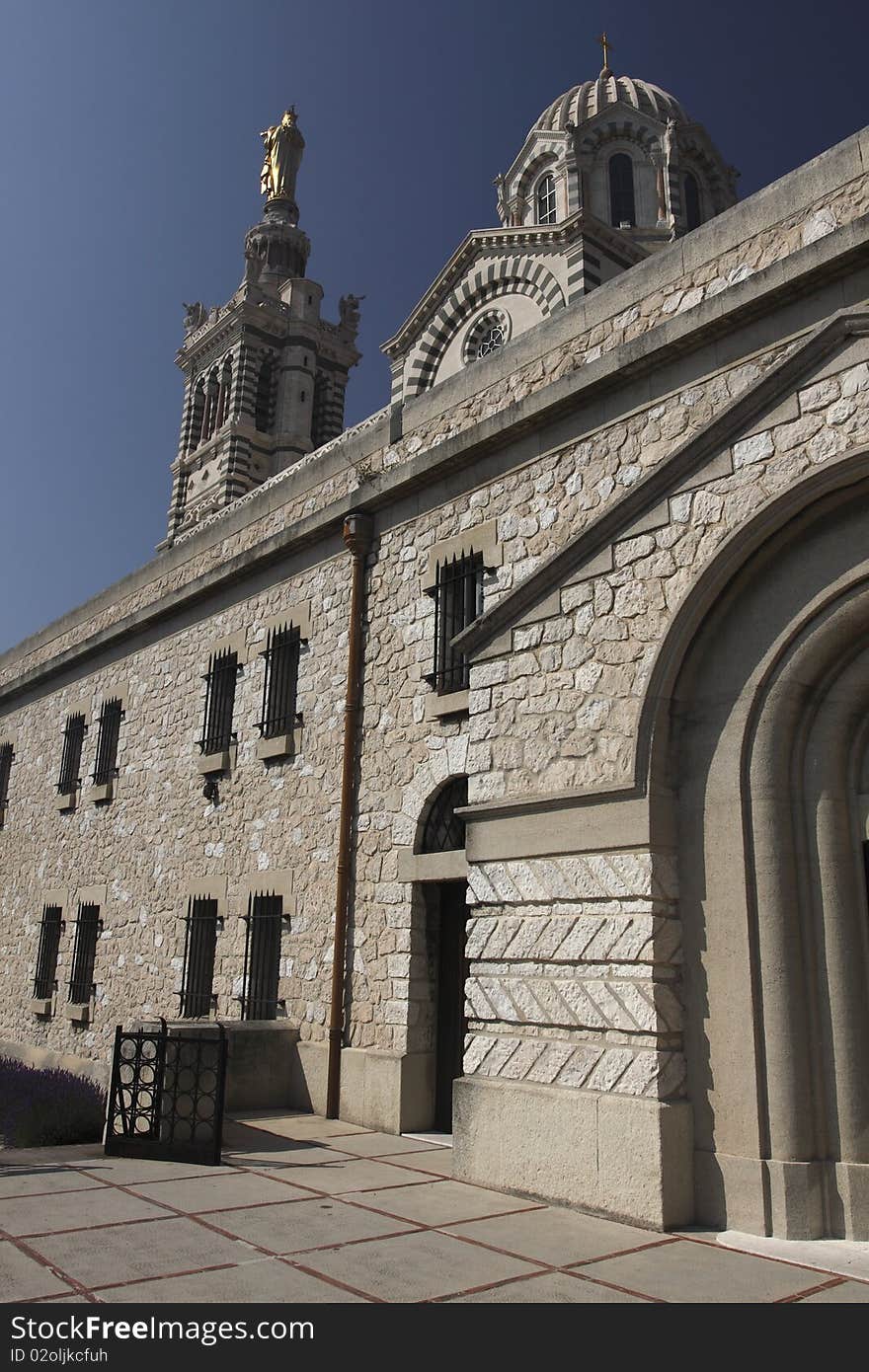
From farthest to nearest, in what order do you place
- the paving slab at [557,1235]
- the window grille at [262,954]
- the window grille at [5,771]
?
the window grille at [5,771]
the window grille at [262,954]
the paving slab at [557,1235]

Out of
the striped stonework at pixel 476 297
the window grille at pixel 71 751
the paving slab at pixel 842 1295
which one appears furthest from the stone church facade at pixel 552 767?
the striped stonework at pixel 476 297

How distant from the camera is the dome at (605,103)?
34.7 meters

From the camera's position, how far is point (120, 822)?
1409cm

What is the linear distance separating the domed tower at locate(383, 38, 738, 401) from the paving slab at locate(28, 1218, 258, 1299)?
78.2 ft

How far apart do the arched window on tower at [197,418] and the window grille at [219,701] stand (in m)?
41.7

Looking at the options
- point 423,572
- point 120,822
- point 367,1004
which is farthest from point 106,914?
point 423,572

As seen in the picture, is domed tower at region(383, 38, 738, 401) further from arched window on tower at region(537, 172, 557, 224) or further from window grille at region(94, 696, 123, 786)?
window grille at region(94, 696, 123, 786)

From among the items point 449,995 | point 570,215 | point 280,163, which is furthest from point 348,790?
point 280,163

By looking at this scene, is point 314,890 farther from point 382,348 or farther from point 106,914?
point 382,348

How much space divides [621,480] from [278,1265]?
18.7 ft

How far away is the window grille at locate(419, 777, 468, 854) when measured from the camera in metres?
8.97

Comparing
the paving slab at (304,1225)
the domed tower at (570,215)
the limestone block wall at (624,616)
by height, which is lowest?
the paving slab at (304,1225)

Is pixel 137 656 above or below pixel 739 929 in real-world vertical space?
above

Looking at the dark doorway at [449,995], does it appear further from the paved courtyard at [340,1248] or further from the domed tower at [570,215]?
the domed tower at [570,215]
